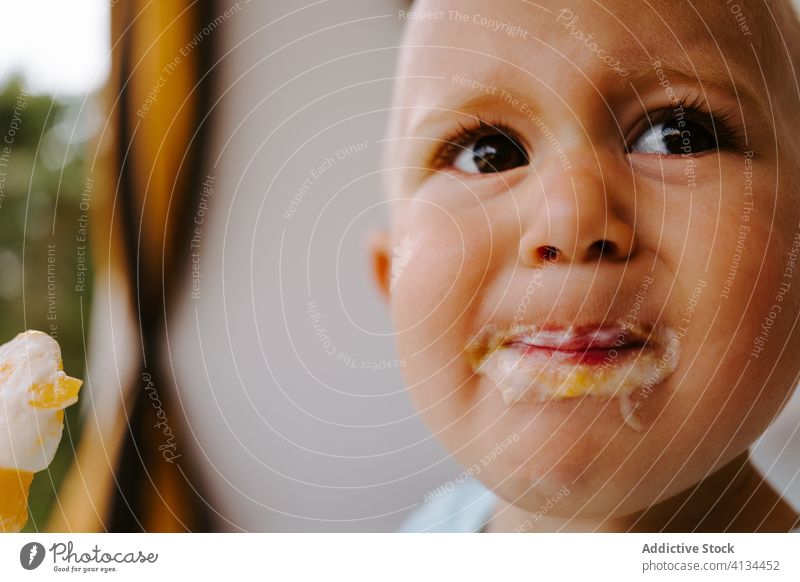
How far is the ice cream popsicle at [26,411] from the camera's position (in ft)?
1.61

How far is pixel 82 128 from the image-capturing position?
0.52 meters

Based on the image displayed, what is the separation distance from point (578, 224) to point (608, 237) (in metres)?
0.02

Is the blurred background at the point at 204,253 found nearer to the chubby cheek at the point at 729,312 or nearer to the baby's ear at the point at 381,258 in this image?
the baby's ear at the point at 381,258

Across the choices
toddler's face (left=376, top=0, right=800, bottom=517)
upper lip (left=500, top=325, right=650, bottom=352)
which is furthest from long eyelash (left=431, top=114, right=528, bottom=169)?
upper lip (left=500, top=325, right=650, bottom=352)

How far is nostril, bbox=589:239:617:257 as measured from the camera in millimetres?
429

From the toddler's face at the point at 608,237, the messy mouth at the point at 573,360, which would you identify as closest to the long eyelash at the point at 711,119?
the toddler's face at the point at 608,237

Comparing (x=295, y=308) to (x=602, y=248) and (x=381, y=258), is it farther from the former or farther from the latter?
(x=602, y=248)

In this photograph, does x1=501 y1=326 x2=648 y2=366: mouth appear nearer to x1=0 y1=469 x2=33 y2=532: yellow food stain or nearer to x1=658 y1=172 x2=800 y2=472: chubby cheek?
x1=658 y1=172 x2=800 y2=472: chubby cheek

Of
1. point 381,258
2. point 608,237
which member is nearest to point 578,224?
point 608,237

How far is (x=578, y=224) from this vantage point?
1.40 ft

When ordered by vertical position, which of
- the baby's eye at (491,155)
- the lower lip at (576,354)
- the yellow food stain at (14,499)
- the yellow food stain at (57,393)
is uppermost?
the baby's eye at (491,155)

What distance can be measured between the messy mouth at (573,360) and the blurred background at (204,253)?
0.08 metres

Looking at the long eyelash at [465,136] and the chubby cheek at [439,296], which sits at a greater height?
the long eyelash at [465,136]
